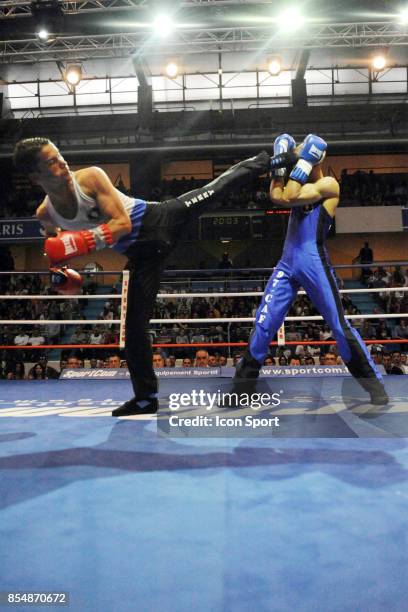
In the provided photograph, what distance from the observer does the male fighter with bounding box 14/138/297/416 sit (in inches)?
81.0

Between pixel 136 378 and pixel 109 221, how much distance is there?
823 mm

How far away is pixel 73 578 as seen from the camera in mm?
1097

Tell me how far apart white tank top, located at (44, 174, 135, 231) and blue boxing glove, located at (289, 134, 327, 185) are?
2.73 feet

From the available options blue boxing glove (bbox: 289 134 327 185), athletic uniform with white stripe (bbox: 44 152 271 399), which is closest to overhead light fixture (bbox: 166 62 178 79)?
blue boxing glove (bbox: 289 134 327 185)

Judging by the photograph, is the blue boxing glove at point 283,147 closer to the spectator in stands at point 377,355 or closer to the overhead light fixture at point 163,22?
the spectator in stands at point 377,355

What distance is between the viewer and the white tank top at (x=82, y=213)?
2.18 metres

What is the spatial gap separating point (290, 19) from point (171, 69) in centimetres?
469

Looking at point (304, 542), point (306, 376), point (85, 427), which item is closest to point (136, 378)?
point (85, 427)

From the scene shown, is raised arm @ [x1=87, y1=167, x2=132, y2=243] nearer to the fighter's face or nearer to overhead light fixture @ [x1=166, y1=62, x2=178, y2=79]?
the fighter's face

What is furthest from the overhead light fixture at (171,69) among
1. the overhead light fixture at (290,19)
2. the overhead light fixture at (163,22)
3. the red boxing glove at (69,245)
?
the red boxing glove at (69,245)

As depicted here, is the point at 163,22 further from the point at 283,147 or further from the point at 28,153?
the point at 28,153

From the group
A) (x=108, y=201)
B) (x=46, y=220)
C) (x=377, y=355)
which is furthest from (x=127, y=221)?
(x=377, y=355)

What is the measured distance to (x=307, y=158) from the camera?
2.63 metres

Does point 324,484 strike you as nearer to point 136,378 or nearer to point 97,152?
point 136,378
